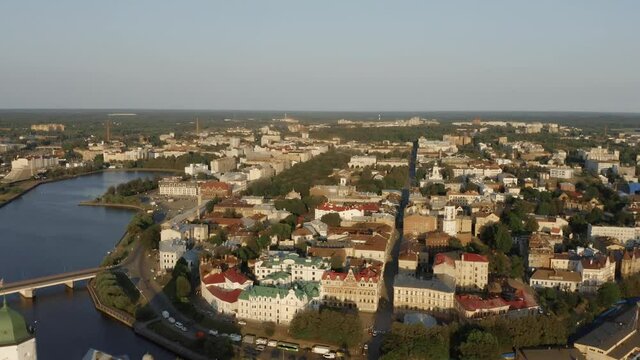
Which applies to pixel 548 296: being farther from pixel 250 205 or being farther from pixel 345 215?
pixel 250 205

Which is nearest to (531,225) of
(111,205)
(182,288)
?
(182,288)

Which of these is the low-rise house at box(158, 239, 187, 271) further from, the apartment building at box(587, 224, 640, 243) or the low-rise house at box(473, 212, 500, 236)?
the apartment building at box(587, 224, 640, 243)

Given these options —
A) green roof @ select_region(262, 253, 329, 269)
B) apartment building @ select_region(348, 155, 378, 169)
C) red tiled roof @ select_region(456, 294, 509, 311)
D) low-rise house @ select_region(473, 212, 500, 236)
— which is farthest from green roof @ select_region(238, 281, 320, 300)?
apartment building @ select_region(348, 155, 378, 169)

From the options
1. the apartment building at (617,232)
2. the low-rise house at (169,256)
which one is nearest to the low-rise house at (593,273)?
the apartment building at (617,232)

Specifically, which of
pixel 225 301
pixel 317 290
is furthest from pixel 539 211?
pixel 225 301

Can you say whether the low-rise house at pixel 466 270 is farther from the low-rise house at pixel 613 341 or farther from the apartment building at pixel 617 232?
the apartment building at pixel 617 232

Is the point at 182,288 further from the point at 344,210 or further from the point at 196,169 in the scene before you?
the point at 196,169
